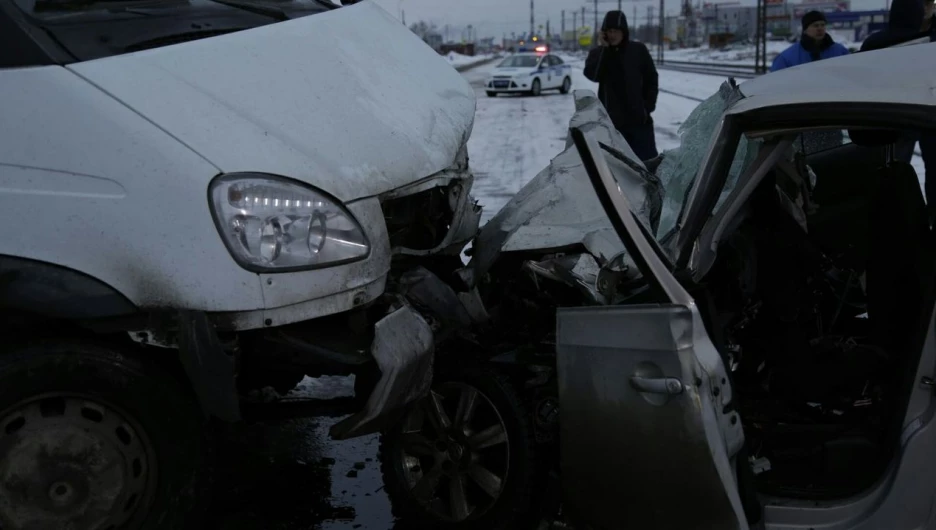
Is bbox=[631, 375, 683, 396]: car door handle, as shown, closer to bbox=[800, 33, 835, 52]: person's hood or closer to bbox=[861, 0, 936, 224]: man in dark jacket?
bbox=[861, 0, 936, 224]: man in dark jacket

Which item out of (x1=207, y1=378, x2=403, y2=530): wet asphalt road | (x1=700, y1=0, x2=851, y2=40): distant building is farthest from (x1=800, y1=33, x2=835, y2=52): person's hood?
(x1=700, y1=0, x2=851, y2=40): distant building

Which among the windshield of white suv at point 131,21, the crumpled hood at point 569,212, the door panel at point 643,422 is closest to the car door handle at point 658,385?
the door panel at point 643,422

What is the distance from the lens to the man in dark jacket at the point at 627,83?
7.96 meters

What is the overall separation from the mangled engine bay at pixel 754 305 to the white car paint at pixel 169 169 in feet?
2.06

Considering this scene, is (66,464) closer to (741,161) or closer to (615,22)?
(741,161)

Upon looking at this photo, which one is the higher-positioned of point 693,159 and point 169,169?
point 169,169

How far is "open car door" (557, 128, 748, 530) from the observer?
254cm

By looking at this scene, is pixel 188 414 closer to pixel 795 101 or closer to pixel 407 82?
pixel 407 82

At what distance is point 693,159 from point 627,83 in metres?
4.36

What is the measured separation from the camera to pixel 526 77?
29.2 m

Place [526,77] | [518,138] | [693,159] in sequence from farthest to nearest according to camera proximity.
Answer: [526,77], [518,138], [693,159]

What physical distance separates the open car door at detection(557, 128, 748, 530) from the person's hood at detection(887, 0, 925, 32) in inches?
183

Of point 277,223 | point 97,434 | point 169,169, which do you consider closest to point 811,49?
point 277,223

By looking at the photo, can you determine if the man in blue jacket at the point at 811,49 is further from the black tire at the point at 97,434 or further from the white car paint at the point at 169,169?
the black tire at the point at 97,434
